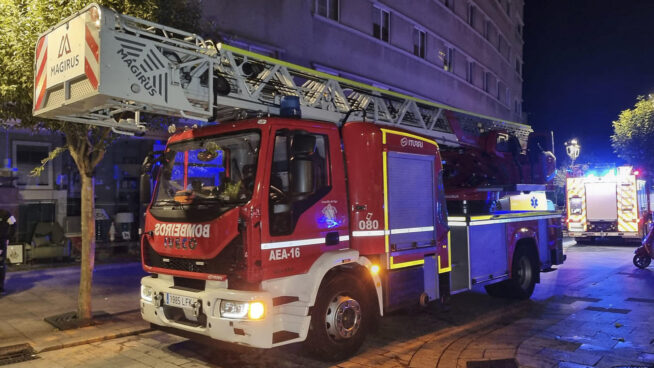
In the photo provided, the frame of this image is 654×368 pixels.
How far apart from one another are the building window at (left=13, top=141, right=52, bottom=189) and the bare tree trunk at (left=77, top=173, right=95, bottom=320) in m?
6.66

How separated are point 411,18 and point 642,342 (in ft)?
57.1

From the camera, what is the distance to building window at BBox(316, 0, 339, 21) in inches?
655

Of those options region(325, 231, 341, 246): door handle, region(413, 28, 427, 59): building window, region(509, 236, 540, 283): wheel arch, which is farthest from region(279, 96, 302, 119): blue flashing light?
region(413, 28, 427, 59): building window

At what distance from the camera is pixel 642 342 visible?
6105mm

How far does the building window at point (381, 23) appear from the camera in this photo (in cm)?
1894

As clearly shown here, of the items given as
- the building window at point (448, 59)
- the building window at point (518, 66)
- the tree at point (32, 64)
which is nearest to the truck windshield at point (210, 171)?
the tree at point (32, 64)

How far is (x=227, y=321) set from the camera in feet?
14.8

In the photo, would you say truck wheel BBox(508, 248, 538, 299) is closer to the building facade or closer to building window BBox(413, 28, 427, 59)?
the building facade

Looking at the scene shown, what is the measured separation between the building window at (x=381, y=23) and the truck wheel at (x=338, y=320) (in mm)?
15240

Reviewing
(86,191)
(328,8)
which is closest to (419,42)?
(328,8)

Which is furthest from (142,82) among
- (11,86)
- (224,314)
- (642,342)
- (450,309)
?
(642,342)

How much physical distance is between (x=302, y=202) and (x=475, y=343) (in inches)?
121

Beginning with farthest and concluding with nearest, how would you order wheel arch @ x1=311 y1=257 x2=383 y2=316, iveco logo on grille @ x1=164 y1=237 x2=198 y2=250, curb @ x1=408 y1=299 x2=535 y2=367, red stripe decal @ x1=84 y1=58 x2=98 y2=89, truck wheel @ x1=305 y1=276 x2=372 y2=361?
curb @ x1=408 y1=299 x2=535 y2=367
wheel arch @ x1=311 y1=257 x2=383 y2=316
truck wheel @ x1=305 y1=276 x2=372 y2=361
iveco logo on grille @ x1=164 y1=237 x2=198 y2=250
red stripe decal @ x1=84 y1=58 x2=98 y2=89

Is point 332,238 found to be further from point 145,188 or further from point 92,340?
point 92,340
